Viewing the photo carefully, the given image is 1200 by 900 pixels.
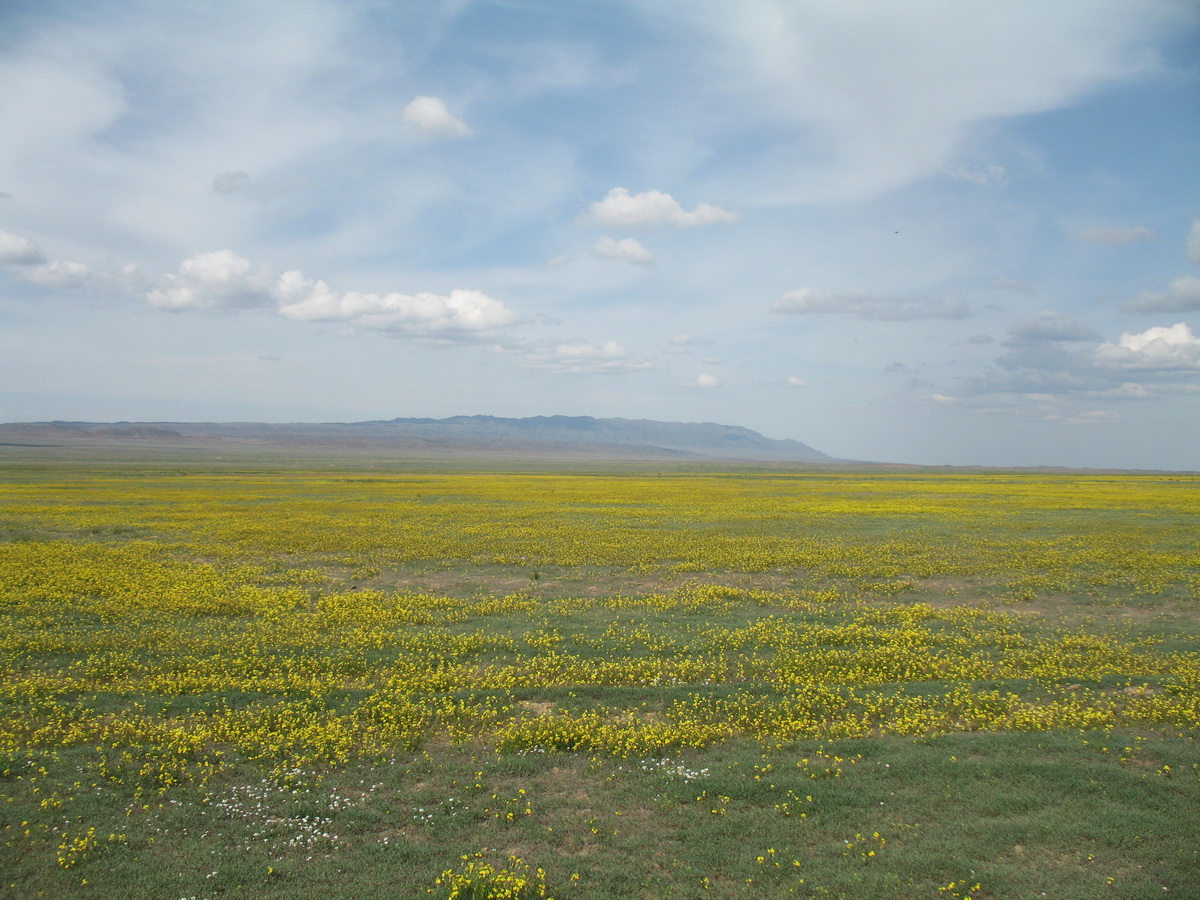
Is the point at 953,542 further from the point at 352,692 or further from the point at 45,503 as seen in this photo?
the point at 45,503

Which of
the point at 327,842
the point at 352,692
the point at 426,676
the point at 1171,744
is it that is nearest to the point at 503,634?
the point at 426,676

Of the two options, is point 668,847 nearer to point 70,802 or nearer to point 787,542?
point 70,802

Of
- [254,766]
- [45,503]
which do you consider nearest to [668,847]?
[254,766]

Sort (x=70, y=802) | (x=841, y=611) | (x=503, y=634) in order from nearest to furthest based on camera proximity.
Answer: (x=70, y=802) < (x=503, y=634) < (x=841, y=611)

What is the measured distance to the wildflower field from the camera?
24.8 ft

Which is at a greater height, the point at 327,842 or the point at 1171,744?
the point at 1171,744

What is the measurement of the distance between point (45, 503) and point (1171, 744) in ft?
184

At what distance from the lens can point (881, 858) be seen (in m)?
7.61

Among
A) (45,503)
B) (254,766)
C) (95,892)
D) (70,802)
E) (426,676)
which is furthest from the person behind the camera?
(45,503)

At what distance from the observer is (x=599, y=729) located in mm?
10977

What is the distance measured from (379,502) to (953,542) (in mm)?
37942

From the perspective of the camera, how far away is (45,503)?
146 ft

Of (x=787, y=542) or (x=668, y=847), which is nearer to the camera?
(x=668, y=847)

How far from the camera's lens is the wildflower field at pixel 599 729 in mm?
7551
